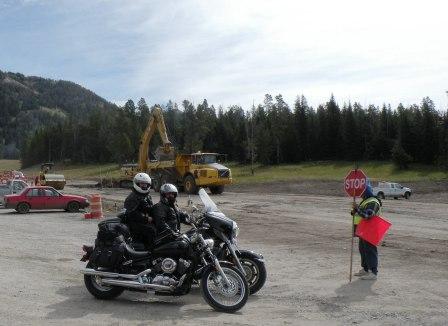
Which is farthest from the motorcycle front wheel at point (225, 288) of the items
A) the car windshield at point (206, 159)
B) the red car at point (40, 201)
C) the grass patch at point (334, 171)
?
the grass patch at point (334, 171)

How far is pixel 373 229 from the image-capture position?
11.0 m

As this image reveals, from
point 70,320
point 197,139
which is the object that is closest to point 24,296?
point 70,320

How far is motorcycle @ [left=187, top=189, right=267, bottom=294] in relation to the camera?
29.5 feet

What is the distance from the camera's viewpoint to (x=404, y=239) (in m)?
16.9

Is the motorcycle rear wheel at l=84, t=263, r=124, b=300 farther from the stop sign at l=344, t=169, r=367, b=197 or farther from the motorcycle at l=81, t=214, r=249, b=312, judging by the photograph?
the stop sign at l=344, t=169, r=367, b=197

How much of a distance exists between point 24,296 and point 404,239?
37.5 ft

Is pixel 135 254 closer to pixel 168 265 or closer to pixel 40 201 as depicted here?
pixel 168 265

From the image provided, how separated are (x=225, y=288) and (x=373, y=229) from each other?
3857 millimetres

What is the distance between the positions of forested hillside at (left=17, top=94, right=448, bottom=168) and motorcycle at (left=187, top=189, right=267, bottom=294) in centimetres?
7081

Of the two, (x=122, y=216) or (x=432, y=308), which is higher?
(x=122, y=216)

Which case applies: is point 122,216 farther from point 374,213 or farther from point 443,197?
point 443,197

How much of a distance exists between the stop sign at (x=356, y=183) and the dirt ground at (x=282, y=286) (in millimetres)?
1671

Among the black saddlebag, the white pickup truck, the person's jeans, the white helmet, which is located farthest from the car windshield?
the black saddlebag

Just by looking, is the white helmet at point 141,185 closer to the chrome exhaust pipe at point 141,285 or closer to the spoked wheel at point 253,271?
the chrome exhaust pipe at point 141,285
